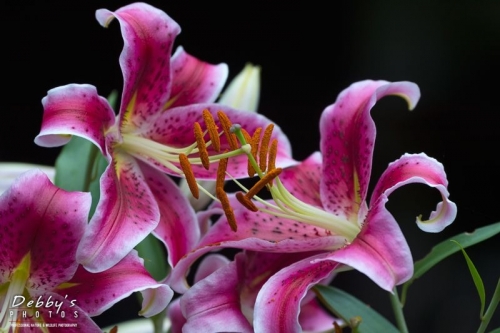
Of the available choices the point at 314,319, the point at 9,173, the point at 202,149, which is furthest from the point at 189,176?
the point at 9,173

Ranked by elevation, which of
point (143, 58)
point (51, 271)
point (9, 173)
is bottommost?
point (9, 173)

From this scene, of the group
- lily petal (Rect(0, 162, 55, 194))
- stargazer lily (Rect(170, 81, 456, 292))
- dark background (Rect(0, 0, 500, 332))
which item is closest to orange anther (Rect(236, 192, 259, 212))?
stargazer lily (Rect(170, 81, 456, 292))

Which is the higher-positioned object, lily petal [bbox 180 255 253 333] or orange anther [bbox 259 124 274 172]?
orange anther [bbox 259 124 274 172]

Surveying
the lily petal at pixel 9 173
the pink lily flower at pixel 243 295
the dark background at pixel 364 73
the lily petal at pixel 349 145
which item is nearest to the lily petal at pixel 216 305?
the pink lily flower at pixel 243 295

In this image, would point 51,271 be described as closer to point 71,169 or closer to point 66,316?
point 66,316

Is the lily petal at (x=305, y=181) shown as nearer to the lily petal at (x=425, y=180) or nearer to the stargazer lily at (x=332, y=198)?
the stargazer lily at (x=332, y=198)

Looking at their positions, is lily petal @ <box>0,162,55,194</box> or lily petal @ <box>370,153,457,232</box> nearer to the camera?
lily petal @ <box>370,153,457,232</box>

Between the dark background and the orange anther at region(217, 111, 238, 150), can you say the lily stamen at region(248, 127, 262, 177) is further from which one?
the dark background
